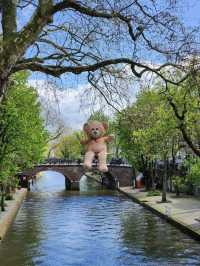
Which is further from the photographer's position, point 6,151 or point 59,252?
point 6,151

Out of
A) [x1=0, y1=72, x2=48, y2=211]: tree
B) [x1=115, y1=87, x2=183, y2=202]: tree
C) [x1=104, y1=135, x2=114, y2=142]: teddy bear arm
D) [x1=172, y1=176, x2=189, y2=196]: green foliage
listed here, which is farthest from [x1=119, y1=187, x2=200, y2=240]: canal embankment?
[x1=104, y1=135, x2=114, y2=142]: teddy bear arm

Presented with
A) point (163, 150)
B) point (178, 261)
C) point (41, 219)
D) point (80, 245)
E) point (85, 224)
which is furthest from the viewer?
point (163, 150)

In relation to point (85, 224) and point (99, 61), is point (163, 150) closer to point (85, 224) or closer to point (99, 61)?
point (85, 224)

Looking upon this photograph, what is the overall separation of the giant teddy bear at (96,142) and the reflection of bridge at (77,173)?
78561mm

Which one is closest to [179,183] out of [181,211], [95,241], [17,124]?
[181,211]

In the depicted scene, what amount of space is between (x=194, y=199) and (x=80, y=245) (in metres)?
23.2

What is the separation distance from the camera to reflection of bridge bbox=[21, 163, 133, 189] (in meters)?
87.4

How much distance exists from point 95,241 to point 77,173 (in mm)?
58125

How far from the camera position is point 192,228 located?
105ft

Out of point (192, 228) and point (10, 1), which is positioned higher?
point (10, 1)

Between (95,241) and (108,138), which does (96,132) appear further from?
(95,241)

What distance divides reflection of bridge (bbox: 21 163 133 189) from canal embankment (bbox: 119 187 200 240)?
28.2 metres

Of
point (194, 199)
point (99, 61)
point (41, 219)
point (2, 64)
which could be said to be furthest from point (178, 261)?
point (194, 199)

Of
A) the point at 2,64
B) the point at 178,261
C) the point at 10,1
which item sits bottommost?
the point at 178,261
